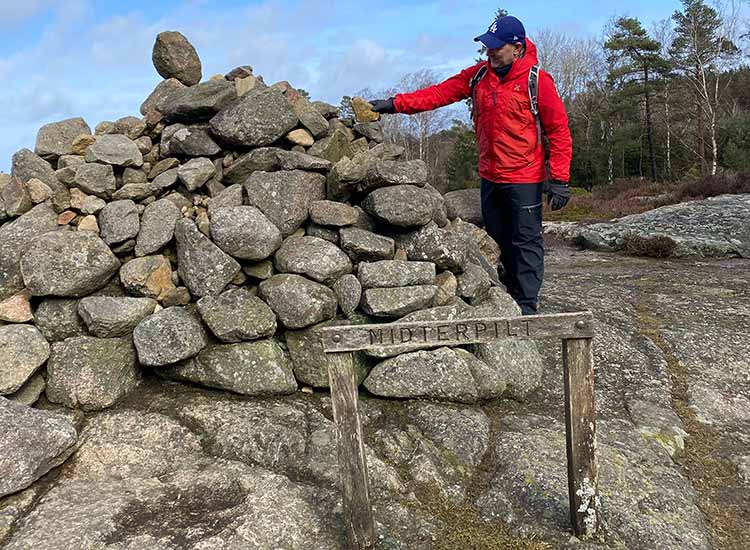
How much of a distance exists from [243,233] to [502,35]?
351 centimetres

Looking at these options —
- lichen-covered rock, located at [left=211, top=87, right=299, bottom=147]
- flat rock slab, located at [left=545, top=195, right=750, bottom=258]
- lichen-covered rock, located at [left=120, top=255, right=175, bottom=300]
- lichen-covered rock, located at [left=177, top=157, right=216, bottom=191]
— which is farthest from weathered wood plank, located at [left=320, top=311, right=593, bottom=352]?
flat rock slab, located at [left=545, top=195, right=750, bottom=258]

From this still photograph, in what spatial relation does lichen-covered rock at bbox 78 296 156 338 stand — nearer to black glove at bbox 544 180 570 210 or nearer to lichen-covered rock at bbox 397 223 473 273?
lichen-covered rock at bbox 397 223 473 273

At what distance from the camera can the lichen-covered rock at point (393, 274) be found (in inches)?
238

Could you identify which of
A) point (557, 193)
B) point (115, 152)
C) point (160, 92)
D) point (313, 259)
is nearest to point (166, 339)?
point (313, 259)

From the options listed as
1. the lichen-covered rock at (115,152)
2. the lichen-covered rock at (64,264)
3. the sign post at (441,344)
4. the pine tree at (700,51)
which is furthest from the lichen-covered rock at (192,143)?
the pine tree at (700,51)

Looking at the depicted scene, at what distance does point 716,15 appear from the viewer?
145 feet

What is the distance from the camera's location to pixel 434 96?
732 cm

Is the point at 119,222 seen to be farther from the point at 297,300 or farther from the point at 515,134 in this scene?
the point at 515,134

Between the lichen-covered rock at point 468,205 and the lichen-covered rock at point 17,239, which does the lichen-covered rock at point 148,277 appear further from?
the lichen-covered rock at point 468,205

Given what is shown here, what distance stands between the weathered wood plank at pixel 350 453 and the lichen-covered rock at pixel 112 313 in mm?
2747

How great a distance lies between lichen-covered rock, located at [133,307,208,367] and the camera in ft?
17.9

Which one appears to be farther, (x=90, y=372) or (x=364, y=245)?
(x=364, y=245)

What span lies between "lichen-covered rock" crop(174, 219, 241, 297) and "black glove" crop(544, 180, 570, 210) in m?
3.74

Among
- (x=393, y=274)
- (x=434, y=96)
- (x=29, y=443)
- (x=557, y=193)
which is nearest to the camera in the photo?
(x=29, y=443)
